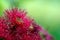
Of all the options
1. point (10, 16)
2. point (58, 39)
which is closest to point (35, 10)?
point (58, 39)

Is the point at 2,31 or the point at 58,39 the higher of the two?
the point at 2,31

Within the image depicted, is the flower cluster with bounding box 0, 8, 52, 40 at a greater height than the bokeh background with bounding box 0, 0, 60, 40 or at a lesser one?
greater

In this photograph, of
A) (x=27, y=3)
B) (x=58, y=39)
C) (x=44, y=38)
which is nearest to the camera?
(x=44, y=38)

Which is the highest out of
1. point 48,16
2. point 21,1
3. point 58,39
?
point 21,1

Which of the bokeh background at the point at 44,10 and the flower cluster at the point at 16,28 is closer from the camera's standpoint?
the flower cluster at the point at 16,28

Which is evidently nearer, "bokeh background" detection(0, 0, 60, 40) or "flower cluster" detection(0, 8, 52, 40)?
"flower cluster" detection(0, 8, 52, 40)

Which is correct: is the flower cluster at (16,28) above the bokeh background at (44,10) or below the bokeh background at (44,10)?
above

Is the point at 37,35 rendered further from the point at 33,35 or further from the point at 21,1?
the point at 21,1

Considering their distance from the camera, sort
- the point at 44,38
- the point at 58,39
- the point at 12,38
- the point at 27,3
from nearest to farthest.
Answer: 1. the point at 12,38
2. the point at 44,38
3. the point at 58,39
4. the point at 27,3

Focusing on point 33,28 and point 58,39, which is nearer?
point 33,28

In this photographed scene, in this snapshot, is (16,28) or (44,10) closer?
(16,28)

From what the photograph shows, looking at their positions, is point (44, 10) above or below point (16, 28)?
below
